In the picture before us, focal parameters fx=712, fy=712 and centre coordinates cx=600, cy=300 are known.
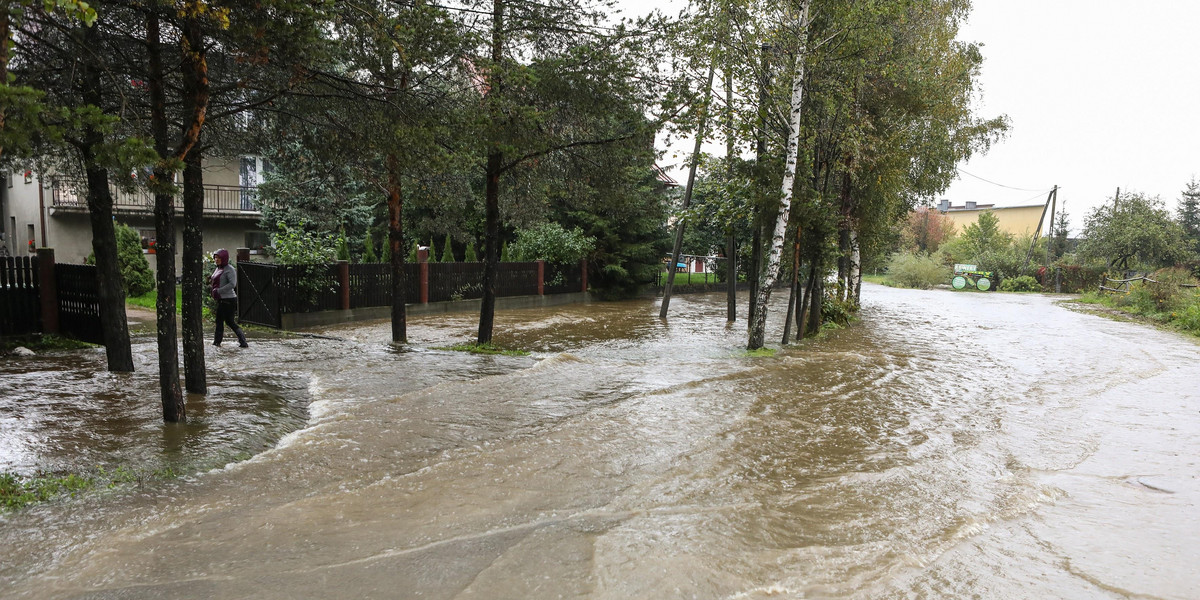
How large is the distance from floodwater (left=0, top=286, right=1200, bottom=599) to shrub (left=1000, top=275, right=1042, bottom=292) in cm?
3520

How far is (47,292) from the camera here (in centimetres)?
1099

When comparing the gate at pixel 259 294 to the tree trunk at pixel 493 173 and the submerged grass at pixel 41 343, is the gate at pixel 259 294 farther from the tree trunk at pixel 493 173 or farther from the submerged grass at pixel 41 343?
the tree trunk at pixel 493 173

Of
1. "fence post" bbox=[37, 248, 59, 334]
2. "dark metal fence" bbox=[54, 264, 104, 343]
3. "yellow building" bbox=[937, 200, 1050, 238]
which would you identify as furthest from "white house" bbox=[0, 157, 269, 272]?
"yellow building" bbox=[937, 200, 1050, 238]

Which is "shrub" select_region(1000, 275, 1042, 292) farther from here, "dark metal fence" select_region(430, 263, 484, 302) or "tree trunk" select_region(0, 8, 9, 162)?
"tree trunk" select_region(0, 8, 9, 162)

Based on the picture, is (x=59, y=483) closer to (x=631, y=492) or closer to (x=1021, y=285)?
(x=631, y=492)

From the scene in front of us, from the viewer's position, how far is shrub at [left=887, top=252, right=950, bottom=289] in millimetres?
46594

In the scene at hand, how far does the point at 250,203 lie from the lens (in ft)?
85.6

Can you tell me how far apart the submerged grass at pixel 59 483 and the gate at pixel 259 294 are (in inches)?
427

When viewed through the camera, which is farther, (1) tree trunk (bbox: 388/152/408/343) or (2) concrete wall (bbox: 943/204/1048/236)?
(2) concrete wall (bbox: 943/204/1048/236)

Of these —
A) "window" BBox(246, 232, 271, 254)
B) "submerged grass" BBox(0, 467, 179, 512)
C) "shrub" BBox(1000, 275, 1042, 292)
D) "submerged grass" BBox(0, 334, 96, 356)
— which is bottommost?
"submerged grass" BBox(0, 467, 179, 512)

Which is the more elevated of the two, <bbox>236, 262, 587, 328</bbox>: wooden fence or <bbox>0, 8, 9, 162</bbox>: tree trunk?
<bbox>0, 8, 9, 162</bbox>: tree trunk

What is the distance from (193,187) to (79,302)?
598 centimetres

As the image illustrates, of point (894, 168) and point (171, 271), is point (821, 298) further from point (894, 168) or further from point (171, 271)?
point (171, 271)

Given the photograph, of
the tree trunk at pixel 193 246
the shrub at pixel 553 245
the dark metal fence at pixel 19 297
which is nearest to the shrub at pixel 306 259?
the dark metal fence at pixel 19 297
